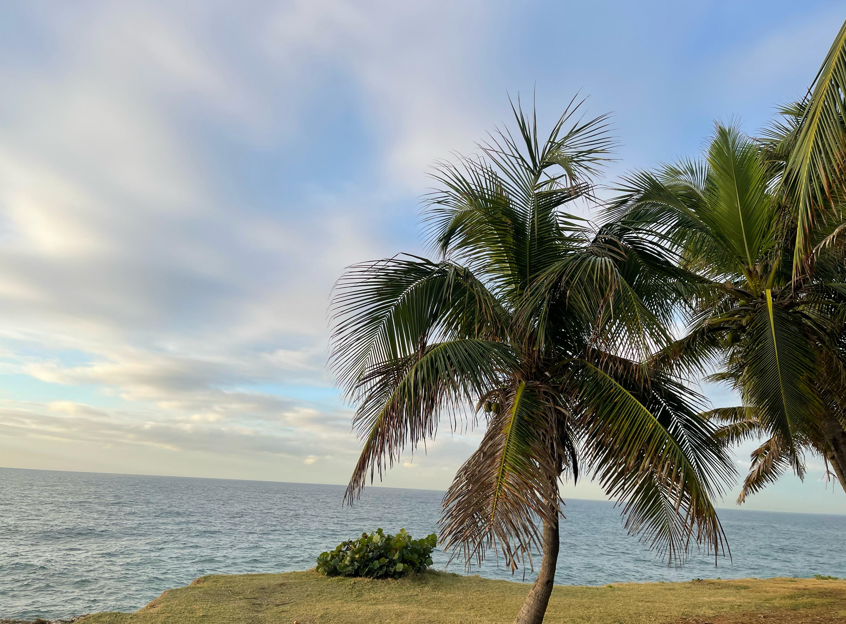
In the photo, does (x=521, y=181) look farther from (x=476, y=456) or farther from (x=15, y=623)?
(x=15, y=623)

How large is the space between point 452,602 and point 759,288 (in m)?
7.00

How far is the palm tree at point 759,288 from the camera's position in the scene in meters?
6.37

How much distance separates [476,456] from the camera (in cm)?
577

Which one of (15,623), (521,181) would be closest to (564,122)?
(521,181)

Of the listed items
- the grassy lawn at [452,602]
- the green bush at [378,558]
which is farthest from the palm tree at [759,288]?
the green bush at [378,558]

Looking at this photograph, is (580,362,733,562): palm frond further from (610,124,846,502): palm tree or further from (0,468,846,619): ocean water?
(0,468,846,619): ocean water

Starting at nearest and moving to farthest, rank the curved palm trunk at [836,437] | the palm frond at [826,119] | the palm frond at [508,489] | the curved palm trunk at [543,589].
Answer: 1. the palm frond at [826,119]
2. the palm frond at [508,489]
3. the curved palm trunk at [543,589]
4. the curved palm trunk at [836,437]

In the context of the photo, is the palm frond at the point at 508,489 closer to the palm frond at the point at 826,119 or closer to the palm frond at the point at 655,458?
the palm frond at the point at 655,458

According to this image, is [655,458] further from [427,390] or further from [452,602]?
[452,602]

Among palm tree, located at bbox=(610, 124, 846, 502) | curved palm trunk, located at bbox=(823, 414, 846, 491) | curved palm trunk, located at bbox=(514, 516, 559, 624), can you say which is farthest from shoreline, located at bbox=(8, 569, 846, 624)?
palm tree, located at bbox=(610, 124, 846, 502)

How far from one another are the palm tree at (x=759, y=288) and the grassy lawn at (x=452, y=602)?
9.01 ft

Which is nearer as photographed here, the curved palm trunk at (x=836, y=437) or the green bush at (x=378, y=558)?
the curved palm trunk at (x=836, y=437)

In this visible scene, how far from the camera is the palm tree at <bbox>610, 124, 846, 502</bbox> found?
6.37 metres

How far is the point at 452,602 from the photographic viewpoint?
9.39 meters
